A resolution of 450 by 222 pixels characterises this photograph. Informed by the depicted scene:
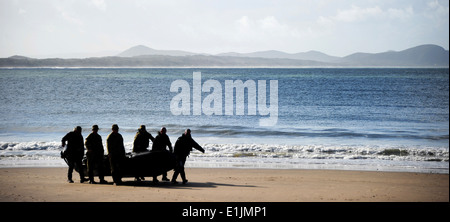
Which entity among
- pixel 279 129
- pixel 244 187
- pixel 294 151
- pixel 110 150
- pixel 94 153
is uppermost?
pixel 110 150

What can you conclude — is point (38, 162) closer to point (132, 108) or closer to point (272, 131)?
point (272, 131)

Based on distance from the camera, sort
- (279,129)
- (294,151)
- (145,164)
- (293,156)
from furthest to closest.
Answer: (279,129) < (294,151) < (293,156) < (145,164)

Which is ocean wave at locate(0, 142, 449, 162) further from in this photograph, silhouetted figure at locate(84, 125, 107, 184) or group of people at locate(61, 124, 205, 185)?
silhouetted figure at locate(84, 125, 107, 184)

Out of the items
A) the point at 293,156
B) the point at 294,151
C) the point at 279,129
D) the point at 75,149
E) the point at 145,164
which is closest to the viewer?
the point at 145,164

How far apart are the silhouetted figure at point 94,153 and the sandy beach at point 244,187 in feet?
1.17

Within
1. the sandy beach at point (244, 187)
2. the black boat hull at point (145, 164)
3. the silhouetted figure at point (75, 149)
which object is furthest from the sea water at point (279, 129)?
the silhouetted figure at point (75, 149)

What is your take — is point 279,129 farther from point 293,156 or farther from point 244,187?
point 244,187

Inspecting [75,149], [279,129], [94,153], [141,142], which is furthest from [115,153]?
[279,129]

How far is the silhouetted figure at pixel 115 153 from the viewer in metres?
12.0

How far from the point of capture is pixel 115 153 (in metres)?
12.1

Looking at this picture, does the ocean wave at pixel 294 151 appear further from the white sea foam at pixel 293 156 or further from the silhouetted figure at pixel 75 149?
the silhouetted figure at pixel 75 149

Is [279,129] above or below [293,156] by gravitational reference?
below

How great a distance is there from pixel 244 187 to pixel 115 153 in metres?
3.24

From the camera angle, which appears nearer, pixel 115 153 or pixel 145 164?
pixel 115 153
